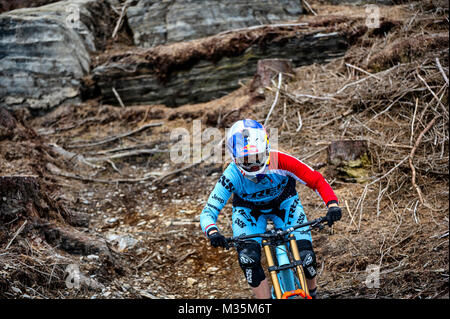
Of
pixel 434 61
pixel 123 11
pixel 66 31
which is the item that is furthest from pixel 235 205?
pixel 123 11

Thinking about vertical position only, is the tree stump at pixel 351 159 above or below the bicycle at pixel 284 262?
above

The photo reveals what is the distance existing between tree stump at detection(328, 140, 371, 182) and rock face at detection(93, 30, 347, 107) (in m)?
4.96

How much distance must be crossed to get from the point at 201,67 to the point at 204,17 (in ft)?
6.57

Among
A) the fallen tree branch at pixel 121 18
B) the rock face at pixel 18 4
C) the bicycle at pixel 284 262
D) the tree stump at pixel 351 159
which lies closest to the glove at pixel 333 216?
the bicycle at pixel 284 262

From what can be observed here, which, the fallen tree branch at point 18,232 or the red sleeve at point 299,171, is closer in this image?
the red sleeve at point 299,171

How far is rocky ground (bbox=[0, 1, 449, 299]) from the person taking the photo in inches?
205

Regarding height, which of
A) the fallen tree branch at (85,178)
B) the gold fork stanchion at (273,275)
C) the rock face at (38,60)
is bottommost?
the gold fork stanchion at (273,275)

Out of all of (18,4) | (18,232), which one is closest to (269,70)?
(18,232)

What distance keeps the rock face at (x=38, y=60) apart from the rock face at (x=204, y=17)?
2.36m

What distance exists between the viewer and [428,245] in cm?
517

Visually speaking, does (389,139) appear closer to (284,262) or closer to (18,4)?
(284,262)

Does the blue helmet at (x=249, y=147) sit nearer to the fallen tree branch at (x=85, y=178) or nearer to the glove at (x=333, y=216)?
the glove at (x=333, y=216)

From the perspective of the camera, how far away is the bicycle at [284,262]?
11.2ft
